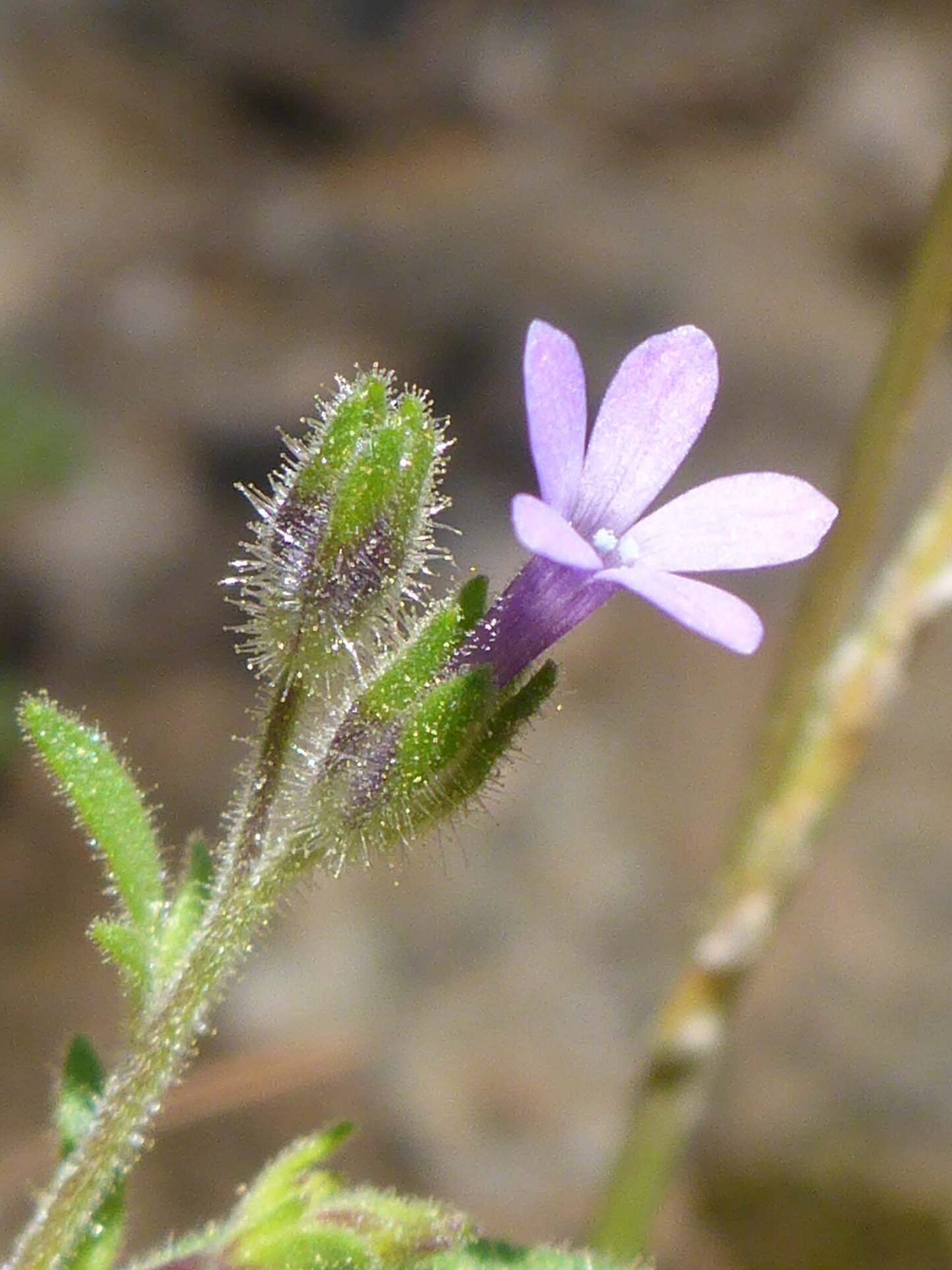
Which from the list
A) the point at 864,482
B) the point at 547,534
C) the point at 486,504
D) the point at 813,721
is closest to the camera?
the point at 547,534

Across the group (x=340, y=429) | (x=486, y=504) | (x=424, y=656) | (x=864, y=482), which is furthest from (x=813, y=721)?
(x=486, y=504)

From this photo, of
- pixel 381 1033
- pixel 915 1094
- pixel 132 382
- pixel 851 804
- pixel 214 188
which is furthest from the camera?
pixel 214 188

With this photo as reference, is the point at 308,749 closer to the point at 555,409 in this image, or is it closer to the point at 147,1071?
the point at 147,1071

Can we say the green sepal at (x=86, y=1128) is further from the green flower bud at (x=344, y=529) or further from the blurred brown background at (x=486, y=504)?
the blurred brown background at (x=486, y=504)

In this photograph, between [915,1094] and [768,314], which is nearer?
[915,1094]

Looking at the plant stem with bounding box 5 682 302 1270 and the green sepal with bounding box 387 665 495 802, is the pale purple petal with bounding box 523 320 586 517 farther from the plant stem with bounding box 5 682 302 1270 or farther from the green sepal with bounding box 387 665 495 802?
the plant stem with bounding box 5 682 302 1270

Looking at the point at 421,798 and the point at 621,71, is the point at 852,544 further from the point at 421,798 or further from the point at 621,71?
the point at 621,71

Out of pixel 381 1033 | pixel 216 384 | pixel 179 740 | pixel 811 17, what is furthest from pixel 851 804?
pixel 811 17

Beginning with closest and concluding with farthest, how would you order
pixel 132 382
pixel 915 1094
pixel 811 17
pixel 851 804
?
pixel 915 1094 → pixel 851 804 → pixel 132 382 → pixel 811 17
